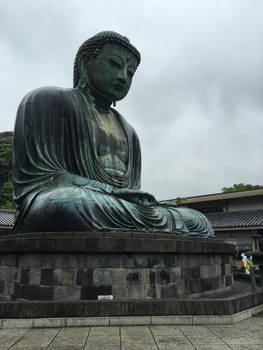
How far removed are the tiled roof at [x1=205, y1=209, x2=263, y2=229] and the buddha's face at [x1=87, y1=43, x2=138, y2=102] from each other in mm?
14893

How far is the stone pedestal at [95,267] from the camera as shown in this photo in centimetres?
438

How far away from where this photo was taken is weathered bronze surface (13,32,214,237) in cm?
504

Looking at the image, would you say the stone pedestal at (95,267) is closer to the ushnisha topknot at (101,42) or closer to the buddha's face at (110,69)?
the buddha's face at (110,69)

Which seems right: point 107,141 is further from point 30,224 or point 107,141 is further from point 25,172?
point 30,224

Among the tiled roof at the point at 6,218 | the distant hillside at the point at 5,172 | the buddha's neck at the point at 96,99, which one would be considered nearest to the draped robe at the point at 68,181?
the buddha's neck at the point at 96,99

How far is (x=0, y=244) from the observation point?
5156 mm

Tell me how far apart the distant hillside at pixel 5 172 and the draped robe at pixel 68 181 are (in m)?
16.5

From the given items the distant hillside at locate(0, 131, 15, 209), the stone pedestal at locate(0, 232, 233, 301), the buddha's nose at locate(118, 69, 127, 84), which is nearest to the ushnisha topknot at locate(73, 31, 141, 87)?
the buddha's nose at locate(118, 69, 127, 84)

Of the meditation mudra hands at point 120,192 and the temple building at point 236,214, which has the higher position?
the temple building at point 236,214

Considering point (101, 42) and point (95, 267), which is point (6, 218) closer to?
point (101, 42)

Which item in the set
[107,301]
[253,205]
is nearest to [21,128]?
[107,301]

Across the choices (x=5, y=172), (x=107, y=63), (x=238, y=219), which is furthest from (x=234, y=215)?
(x=5, y=172)

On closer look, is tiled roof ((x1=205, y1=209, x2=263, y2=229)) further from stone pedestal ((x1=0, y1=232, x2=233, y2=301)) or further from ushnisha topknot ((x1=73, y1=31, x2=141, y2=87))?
stone pedestal ((x1=0, y1=232, x2=233, y2=301))

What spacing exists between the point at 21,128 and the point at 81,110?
131 centimetres
